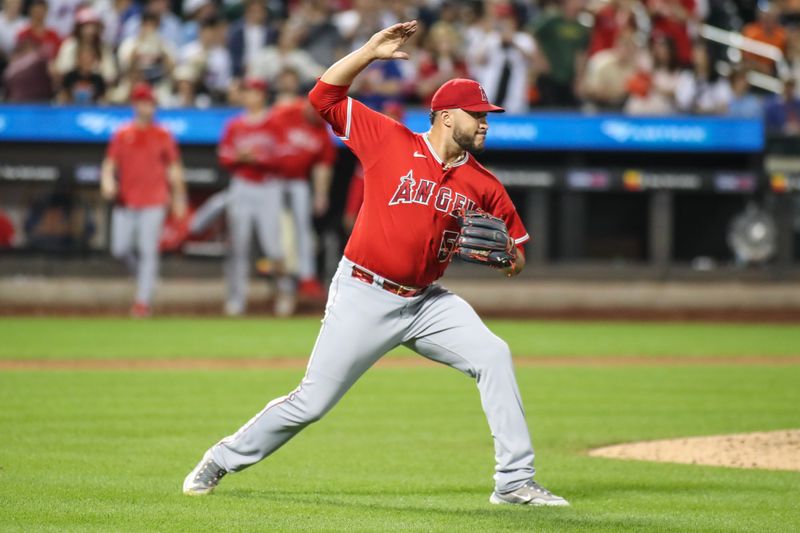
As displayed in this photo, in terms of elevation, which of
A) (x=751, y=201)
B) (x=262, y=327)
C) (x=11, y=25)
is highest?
(x=11, y=25)

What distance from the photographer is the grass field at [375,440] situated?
19.4 ft

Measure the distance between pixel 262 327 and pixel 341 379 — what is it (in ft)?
31.9

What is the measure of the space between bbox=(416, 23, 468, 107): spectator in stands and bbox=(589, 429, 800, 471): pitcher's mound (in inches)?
382

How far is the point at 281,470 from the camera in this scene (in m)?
7.36

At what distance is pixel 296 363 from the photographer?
40.7ft

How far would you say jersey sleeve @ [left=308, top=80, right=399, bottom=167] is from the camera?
609 centimetres

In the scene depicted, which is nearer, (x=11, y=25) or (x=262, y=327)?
(x=262, y=327)

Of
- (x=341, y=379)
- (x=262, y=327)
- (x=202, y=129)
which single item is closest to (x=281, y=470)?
(x=341, y=379)

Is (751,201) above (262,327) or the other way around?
above

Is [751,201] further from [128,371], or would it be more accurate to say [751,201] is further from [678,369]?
[128,371]

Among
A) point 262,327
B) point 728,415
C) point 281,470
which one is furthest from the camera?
point 262,327

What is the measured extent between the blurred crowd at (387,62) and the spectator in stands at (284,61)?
0.02 m

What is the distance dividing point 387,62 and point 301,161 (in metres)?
2.36

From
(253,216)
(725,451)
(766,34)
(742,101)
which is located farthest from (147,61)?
(725,451)
